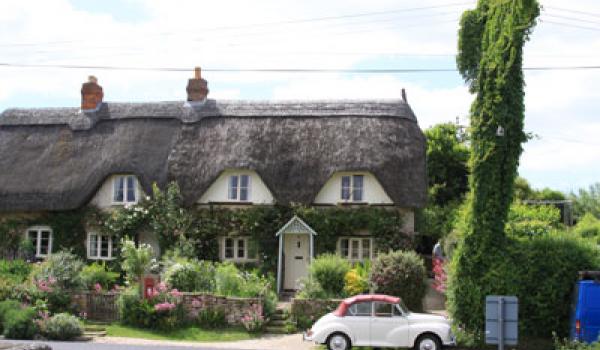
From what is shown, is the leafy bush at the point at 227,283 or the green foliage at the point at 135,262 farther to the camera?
the green foliage at the point at 135,262

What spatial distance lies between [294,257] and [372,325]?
1138cm

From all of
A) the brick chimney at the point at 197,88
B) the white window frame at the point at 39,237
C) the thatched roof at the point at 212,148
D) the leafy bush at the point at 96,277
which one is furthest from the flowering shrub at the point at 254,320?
the brick chimney at the point at 197,88

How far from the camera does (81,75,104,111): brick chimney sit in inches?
1380

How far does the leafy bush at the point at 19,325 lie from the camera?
2153cm

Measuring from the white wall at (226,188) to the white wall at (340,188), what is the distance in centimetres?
231

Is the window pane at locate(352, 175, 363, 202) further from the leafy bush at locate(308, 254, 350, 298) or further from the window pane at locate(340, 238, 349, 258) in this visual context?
the leafy bush at locate(308, 254, 350, 298)

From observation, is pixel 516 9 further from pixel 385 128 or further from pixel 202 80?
pixel 202 80

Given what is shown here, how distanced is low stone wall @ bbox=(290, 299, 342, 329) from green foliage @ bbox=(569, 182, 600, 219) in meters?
44.2

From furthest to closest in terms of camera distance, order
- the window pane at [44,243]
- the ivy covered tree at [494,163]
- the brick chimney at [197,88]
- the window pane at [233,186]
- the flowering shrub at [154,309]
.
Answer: the brick chimney at [197,88]
the window pane at [44,243]
the window pane at [233,186]
the flowering shrub at [154,309]
the ivy covered tree at [494,163]

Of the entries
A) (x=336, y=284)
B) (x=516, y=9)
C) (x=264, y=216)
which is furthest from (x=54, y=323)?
(x=516, y=9)

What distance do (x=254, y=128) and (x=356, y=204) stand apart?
531 centimetres

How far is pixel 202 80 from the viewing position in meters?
34.4

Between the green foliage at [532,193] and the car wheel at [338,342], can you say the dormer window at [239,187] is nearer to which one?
the car wheel at [338,342]

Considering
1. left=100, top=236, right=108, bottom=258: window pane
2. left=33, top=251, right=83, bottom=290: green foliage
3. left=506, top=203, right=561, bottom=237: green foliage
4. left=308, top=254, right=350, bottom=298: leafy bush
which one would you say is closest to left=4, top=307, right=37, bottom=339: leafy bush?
left=33, top=251, right=83, bottom=290: green foliage
